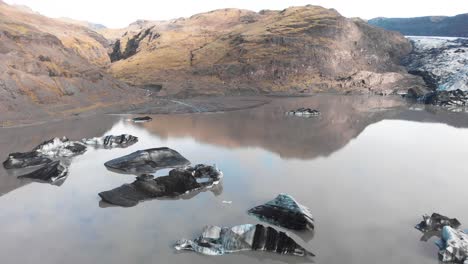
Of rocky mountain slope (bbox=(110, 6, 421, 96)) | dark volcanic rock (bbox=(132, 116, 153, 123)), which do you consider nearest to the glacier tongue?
rocky mountain slope (bbox=(110, 6, 421, 96))

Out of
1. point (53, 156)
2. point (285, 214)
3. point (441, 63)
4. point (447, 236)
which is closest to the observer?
point (447, 236)

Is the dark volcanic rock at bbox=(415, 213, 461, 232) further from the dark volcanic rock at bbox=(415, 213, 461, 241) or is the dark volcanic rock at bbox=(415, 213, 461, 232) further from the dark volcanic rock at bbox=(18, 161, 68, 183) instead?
the dark volcanic rock at bbox=(18, 161, 68, 183)

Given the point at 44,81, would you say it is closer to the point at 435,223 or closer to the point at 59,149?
the point at 59,149

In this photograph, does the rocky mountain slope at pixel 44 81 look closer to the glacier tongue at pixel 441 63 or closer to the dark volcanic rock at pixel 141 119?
the dark volcanic rock at pixel 141 119

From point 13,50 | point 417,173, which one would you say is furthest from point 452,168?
point 13,50

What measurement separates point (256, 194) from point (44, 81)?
151ft

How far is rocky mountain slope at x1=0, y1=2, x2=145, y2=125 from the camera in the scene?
51.5 metres

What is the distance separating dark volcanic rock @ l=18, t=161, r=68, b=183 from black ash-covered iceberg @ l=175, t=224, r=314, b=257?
544 inches

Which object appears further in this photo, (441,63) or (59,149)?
(441,63)

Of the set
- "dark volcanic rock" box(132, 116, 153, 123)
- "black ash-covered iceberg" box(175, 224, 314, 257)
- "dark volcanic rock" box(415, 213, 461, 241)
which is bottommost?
"dark volcanic rock" box(132, 116, 153, 123)

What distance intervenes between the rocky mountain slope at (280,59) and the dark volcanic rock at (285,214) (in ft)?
223

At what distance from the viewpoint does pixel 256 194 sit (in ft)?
77.5

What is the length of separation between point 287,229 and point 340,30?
356 ft

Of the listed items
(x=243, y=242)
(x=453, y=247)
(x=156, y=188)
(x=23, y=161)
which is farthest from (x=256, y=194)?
(x=23, y=161)
